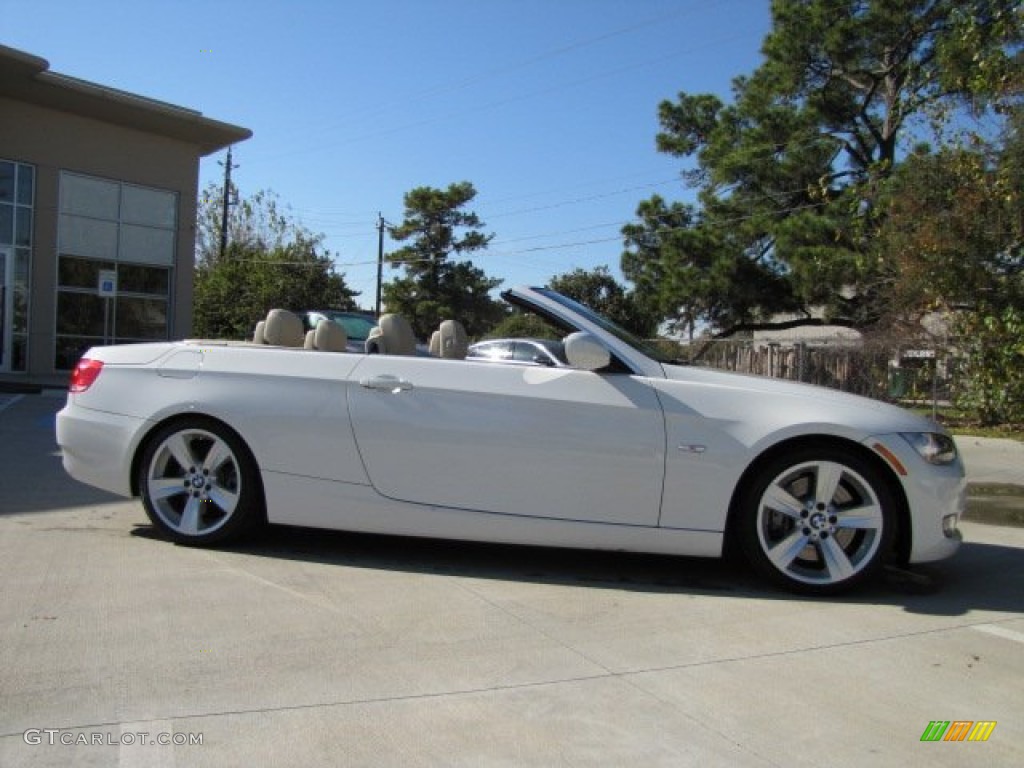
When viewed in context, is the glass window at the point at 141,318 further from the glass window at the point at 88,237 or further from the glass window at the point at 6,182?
the glass window at the point at 6,182

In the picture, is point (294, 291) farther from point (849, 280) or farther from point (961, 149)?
point (961, 149)

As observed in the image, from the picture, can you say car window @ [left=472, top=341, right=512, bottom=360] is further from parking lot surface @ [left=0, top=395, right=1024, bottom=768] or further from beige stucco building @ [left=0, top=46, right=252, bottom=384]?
beige stucco building @ [left=0, top=46, right=252, bottom=384]

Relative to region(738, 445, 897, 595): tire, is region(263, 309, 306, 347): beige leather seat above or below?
above

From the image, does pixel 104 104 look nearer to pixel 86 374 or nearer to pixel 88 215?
pixel 88 215

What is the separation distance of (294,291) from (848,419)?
2647 centimetres

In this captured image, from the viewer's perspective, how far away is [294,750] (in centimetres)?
276

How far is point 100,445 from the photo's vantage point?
5238 mm

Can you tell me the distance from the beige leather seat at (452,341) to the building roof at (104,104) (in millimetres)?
15780

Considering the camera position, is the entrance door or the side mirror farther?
the entrance door

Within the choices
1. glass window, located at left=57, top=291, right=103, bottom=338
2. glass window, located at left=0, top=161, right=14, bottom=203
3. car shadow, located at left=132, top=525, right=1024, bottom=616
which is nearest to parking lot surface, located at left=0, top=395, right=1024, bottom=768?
car shadow, located at left=132, top=525, right=1024, bottom=616

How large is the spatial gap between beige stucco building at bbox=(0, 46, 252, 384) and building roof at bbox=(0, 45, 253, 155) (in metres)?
0.03

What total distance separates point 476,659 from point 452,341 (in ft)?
7.74

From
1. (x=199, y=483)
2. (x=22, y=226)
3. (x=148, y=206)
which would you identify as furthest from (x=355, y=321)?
(x=148, y=206)

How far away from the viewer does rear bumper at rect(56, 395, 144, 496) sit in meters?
5.18
